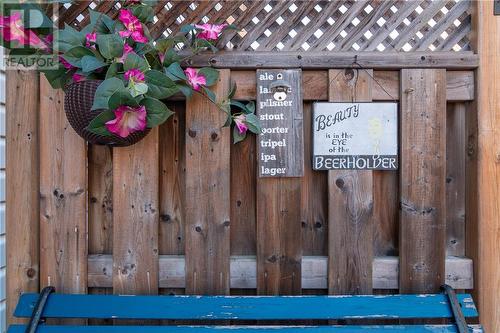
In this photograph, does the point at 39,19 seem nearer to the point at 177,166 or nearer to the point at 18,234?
the point at 177,166

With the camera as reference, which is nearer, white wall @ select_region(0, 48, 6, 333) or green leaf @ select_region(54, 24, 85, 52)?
green leaf @ select_region(54, 24, 85, 52)

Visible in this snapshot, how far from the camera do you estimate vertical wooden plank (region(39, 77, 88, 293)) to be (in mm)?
1890

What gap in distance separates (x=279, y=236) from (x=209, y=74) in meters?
0.76

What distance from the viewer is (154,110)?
1627 mm

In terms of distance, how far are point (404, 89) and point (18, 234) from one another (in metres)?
1.82

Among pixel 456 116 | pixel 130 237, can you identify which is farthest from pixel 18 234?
pixel 456 116

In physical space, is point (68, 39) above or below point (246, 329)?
above

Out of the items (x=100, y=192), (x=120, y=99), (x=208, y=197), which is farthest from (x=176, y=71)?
(x=100, y=192)

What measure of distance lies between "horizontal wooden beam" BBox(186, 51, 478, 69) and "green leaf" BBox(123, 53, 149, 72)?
0.32 meters

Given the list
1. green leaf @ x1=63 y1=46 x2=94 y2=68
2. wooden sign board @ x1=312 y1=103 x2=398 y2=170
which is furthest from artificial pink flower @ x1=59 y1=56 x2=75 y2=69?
wooden sign board @ x1=312 y1=103 x2=398 y2=170

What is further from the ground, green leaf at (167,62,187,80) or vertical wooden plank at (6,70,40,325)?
green leaf at (167,62,187,80)

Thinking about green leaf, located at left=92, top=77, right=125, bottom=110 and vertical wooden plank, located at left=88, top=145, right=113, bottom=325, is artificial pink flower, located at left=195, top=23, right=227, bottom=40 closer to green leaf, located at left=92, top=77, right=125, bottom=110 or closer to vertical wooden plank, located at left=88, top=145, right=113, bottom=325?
green leaf, located at left=92, top=77, right=125, bottom=110

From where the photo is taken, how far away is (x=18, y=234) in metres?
1.91

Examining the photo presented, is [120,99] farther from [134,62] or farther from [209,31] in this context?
[209,31]
